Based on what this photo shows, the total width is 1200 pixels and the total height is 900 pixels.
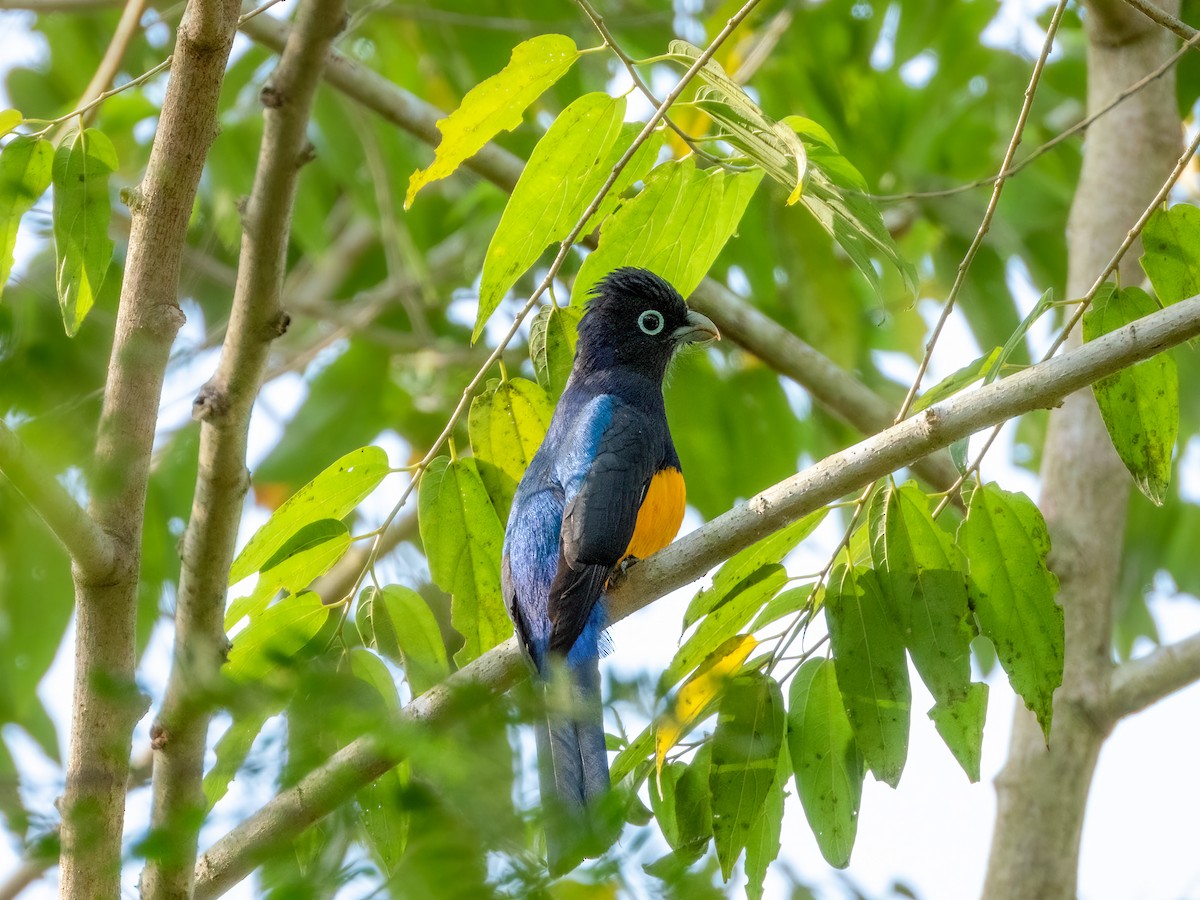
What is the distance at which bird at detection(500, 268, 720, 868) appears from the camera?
3971 millimetres

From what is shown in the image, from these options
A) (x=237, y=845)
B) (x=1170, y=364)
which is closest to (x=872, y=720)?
(x=1170, y=364)

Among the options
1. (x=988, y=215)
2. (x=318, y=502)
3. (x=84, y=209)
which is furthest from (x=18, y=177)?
(x=988, y=215)

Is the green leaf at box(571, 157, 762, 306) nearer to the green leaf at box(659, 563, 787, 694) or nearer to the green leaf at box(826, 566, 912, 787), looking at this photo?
the green leaf at box(659, 563, 787, 694)

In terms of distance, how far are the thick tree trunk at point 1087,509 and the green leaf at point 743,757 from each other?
169 cm

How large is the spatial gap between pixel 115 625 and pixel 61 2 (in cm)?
340

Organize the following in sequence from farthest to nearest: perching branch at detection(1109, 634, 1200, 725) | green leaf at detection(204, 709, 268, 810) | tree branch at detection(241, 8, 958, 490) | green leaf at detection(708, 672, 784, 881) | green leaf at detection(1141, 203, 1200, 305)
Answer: tree branch at detection(241, 8, 958, 490)
perching branch at detection(1109, 634, 1200, 725)
green leaf at detection(1141, 203, 1200, 305)
green leaf at detection(708, 672, 784, 881)
green leaf at detection(204, 709, 268, 810)

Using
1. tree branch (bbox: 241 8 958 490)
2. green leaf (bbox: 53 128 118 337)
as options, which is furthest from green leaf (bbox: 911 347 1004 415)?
green leaf (bbox: 53 128 118 337)

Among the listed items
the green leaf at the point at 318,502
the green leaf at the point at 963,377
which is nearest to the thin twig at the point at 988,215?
the green leaf at the point at 963,377

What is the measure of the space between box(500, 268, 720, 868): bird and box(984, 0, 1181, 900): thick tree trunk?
142cm

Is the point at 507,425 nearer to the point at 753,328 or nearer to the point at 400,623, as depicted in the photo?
the point at 400,623

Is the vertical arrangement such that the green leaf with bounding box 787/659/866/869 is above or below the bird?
below

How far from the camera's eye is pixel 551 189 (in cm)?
352

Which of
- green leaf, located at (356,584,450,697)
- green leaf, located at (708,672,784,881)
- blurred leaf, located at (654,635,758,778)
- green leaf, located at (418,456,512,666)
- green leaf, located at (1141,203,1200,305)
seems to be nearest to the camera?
blurred leaf, located at (654,635,758,778)

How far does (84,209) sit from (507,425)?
4.16 ft
